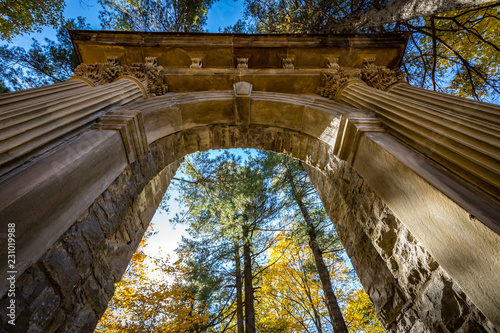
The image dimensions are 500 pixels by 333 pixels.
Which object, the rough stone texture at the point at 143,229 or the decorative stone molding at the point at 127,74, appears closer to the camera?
the rough stone texture at the point at 143,229

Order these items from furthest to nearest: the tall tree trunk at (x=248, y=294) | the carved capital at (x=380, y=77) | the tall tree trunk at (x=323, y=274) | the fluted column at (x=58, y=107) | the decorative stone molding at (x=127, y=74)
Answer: the tall tree trunk at (x=248, y=294) → the tall tree trunk at (x=323, y=274) → the carved capital at (x=380, y=77) → the decorative stone molding at (x=127, y=74) → the fluted column at (x=58, y=107)

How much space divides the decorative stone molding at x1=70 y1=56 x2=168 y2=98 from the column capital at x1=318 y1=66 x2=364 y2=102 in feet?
10.3

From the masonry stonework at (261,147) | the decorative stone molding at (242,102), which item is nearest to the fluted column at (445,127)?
the masonry stonework at (261,147)

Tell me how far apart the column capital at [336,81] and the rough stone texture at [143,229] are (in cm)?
105

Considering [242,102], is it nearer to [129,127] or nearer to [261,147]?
[261,147]

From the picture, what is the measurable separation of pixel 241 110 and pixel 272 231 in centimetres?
636

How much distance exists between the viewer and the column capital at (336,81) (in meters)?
3.79

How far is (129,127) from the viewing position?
2.68 m

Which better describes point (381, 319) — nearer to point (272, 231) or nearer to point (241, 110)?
point (241, 110)

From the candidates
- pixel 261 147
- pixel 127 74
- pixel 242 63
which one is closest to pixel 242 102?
pixel 261 147

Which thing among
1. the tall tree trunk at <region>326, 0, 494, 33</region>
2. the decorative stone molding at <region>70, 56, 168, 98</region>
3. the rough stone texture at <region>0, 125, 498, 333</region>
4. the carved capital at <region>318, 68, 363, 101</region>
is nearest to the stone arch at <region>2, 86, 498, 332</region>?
the rough stone texture at <region>0, 125, 498, 333</region>

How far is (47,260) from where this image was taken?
1.66 m

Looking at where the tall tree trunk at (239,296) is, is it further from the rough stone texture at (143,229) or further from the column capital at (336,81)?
the column capital at (336,81)

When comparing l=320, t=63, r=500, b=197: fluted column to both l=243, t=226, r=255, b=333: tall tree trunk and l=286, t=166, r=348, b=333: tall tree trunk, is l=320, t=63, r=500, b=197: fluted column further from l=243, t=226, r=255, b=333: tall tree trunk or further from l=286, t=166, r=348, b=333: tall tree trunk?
l=243, t=226, r=255, b=333: tall tree trunk
